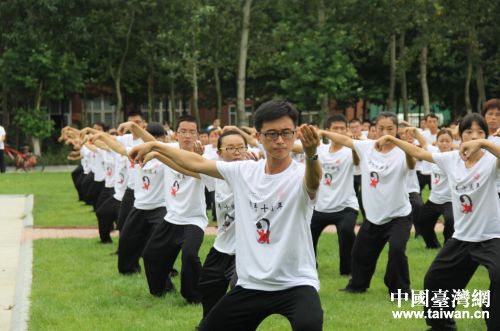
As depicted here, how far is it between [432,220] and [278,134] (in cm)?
825

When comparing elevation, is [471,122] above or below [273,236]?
above

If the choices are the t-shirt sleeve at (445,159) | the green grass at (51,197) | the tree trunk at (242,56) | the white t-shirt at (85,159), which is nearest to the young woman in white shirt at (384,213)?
the t-shirt sleeve at (445,159)

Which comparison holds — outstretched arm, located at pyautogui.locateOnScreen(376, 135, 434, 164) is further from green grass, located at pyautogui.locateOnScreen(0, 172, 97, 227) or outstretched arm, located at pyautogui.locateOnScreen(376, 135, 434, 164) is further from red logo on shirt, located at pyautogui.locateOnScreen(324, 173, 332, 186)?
green grass, located at pyautogui.locateOnScreen(0, 172, 97, 227)

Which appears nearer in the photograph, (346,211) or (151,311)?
(151,311)

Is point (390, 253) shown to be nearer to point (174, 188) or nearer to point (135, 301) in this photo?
point (174, 188)

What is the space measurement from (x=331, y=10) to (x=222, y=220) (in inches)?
1187

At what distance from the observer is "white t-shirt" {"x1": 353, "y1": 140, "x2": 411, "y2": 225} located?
1032cm

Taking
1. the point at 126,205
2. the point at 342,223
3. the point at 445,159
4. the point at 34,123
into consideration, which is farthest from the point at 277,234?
the point at 34,123

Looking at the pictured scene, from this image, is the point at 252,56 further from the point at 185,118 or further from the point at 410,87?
the point at 185,118

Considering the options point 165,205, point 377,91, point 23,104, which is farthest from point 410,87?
point 165,205

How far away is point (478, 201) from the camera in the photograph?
819 cm

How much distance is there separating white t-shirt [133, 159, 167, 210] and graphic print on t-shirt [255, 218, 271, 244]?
17.1ft

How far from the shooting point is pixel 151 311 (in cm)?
984

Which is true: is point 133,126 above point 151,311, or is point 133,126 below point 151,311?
above
